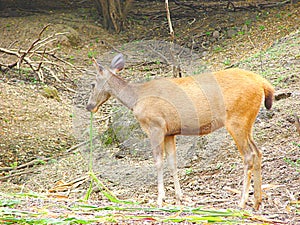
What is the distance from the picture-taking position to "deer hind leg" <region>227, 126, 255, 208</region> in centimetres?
488

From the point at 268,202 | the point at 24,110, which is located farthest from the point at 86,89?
the point at 268,202

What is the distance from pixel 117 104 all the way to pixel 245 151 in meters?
5.30

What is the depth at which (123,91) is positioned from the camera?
5680mm

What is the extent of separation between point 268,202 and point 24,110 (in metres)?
5.53

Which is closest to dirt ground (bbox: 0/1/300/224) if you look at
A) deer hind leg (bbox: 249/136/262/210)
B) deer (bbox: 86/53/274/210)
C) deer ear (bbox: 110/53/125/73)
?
deer hind leg (bbox: 249/136/262/210)

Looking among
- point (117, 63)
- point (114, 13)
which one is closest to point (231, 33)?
point (114, 13)

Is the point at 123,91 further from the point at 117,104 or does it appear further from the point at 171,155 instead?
the point at 117,104

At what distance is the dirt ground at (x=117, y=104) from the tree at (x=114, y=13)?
0.91 feet

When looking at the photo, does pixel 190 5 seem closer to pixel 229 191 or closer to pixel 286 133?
pixel 286 133

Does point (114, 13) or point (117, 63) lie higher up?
point (117, 63)

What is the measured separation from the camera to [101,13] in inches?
618

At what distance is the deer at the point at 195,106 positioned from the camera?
4.93 m

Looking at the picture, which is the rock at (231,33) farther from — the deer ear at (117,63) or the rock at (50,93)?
the deer ear at (117,63)

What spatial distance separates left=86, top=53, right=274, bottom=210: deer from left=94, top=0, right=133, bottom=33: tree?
31.5ft
